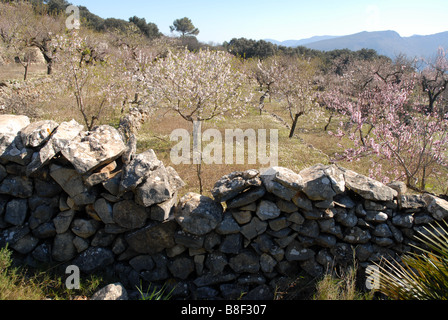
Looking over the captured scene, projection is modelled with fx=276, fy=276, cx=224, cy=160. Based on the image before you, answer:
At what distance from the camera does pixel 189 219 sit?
16.1ft

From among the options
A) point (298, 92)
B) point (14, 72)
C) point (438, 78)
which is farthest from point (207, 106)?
point (438, 78)

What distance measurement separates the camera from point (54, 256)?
5125mm

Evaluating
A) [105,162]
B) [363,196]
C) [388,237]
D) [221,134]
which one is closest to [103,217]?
[105,162]

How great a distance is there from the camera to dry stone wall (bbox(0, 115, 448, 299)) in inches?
194

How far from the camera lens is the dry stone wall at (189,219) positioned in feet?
16.1

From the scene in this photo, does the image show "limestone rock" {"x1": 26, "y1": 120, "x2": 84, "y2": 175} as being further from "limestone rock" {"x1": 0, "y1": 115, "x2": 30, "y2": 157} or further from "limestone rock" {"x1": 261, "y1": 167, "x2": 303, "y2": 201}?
"limestone rock" {"x1": 261, "y1": 167, "x2": 303, "y2": 201}

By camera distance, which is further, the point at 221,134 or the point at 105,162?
the point at 221,134

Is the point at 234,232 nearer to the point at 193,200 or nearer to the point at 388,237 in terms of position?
the point at 193,200

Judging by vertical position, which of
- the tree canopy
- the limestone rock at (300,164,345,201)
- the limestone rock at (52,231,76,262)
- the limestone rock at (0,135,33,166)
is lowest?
the limestone rock at (52,231,76,262)

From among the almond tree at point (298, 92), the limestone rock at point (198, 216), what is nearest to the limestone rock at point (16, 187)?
the limestone rock at point (198, 216)

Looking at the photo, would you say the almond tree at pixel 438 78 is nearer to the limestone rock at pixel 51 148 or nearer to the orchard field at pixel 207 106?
the orchard field at pixel 207 106

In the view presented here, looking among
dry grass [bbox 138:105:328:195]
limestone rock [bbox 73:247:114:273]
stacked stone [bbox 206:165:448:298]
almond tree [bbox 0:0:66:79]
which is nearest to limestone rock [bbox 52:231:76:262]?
limestone rock [bbox 73:247:114:273]

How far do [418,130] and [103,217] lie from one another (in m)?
10.7

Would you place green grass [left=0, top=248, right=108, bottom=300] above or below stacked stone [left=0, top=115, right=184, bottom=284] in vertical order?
below
